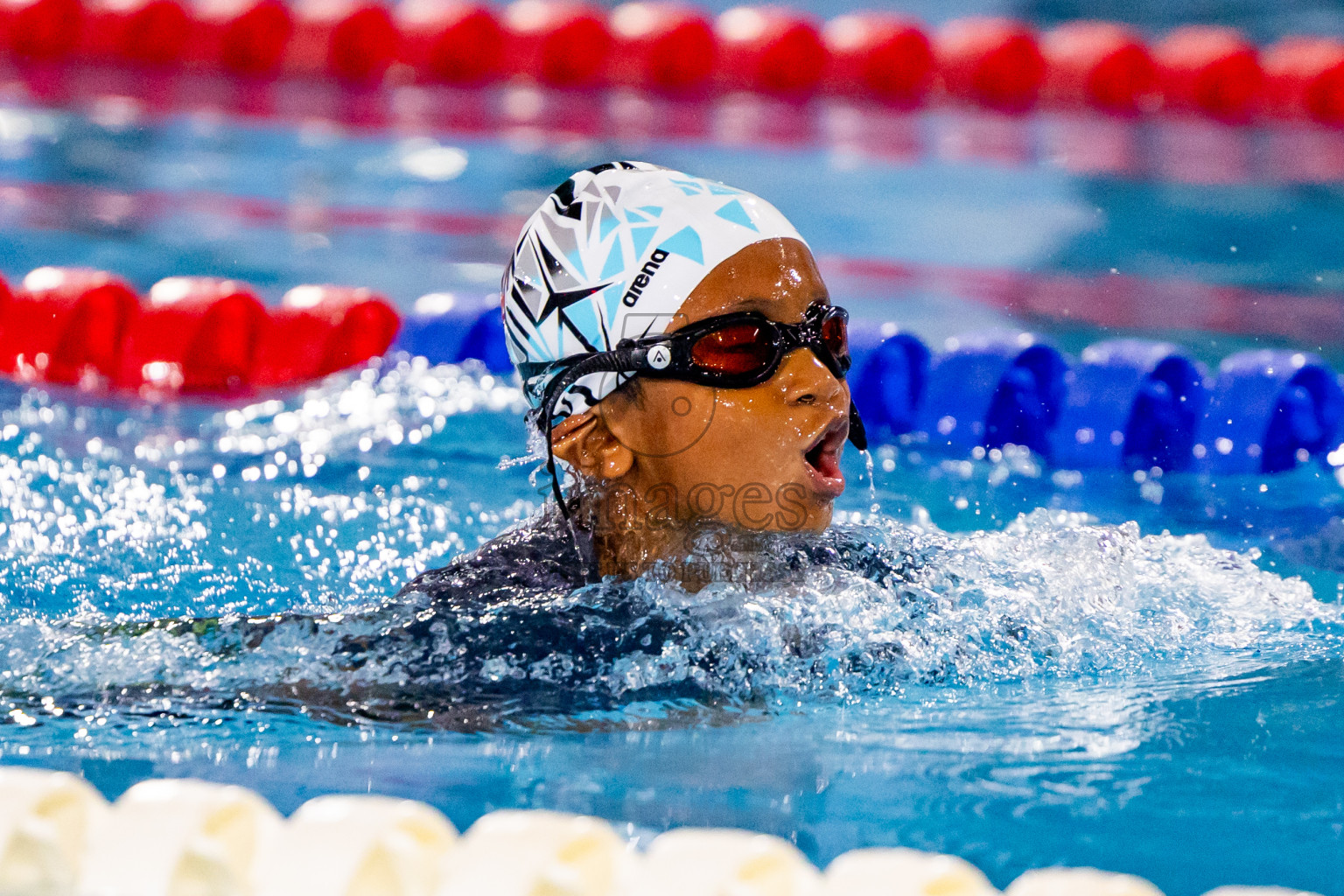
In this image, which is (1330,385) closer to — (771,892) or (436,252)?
(771,892)

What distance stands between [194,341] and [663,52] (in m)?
4.43

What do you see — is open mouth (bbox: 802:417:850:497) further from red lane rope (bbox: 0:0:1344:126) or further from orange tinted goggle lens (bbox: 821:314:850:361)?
red lane rope (bbox: 0:0:1344:126)

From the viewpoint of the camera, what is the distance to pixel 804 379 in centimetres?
231

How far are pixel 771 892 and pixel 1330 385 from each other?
10.4 feet

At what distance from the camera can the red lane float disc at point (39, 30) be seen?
8641mm

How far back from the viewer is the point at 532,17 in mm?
8578

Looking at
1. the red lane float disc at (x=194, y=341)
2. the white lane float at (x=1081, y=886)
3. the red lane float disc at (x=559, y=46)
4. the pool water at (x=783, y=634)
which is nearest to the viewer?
the white lane float at (x=1081, y=886)

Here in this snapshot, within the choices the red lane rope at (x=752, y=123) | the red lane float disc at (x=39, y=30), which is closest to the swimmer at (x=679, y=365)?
the red lane rope at (x=752, y=123)

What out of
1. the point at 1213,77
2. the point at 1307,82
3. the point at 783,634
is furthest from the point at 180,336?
the point at 1307,82

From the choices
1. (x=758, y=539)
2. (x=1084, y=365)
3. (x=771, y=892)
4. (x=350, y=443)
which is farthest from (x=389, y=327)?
(x=771, y=892)

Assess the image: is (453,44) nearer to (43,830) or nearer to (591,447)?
(591,447)

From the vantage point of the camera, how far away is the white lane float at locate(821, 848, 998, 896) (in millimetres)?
1411

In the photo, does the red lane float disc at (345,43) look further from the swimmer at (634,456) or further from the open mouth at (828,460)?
Answer: the open mouth at (828,460)

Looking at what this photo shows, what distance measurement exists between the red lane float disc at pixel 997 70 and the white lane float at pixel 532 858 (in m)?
7.21
